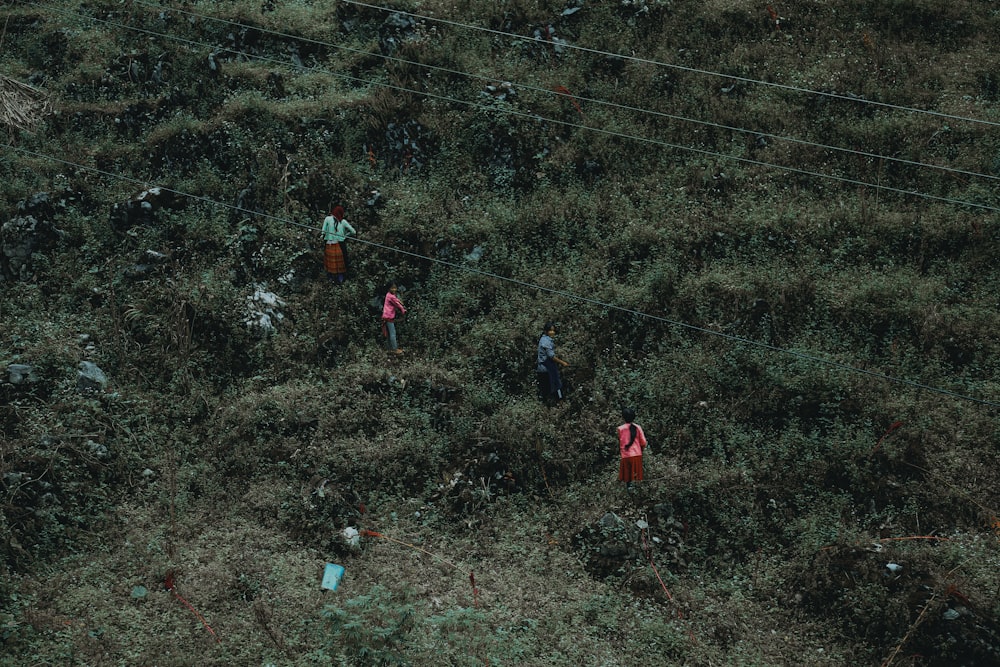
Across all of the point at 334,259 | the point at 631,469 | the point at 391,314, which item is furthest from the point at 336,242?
the point at 631,469

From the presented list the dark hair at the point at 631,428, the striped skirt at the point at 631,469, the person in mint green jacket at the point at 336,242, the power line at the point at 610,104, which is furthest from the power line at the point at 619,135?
the striped skirt at the point at 631,469

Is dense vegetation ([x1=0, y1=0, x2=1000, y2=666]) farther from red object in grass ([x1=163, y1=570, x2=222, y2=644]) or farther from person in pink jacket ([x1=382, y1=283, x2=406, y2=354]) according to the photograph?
person in pink jacket ([x1=382, y1=283, x2=406, y2=354])

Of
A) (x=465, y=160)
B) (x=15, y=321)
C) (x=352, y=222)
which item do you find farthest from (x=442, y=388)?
(x=15, y=321)

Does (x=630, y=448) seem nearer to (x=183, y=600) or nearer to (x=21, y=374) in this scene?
(x=183, y=600)

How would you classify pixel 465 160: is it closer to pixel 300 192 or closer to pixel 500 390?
pixel 300 192

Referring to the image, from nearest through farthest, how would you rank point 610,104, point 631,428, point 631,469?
point 631,428, point 631,469, point 610,104
